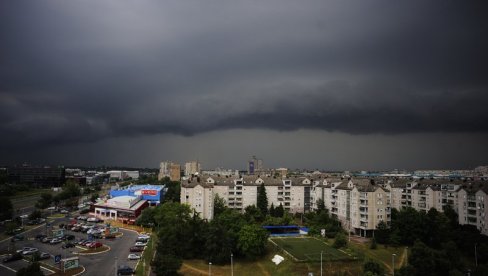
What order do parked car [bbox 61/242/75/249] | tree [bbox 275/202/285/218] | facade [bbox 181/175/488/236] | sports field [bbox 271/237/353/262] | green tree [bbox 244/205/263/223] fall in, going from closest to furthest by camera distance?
sports field [bbox 271/237/353/262], parked car [bbox 61/242/75/249], facade [bbox 181/175/488/236], green tree [bbox 244/205/263/223], tree [bbox 275/202/285/218]

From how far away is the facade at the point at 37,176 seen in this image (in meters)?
152

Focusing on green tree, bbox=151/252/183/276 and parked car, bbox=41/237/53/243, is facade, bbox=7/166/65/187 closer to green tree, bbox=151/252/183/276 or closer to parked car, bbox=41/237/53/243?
parked car, bbox=41/237/53/243

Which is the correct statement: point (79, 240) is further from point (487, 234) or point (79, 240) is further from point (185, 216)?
point (487, 234)

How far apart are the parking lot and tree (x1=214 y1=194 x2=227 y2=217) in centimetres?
1638

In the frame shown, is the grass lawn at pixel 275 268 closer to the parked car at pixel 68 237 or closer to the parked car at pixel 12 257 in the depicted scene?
the parked car at pixel 12 257

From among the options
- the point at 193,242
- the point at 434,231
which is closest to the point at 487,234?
the point at 434,231

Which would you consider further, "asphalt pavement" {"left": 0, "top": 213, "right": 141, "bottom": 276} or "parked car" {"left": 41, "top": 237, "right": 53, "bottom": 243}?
"parked car" {"left": 41, "top": 237, "right": 53, "bottom": 243}

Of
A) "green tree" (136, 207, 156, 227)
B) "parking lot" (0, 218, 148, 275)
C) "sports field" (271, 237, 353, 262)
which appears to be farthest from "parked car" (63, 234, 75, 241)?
"sports field" (271, 237, 353, 262)

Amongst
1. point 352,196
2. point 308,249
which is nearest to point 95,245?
point 308,249

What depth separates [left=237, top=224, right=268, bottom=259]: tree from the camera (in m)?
45.4

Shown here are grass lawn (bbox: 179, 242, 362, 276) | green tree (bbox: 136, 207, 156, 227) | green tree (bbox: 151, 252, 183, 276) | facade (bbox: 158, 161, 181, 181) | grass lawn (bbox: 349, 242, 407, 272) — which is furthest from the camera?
facade (bbox: 158, 161, 181, 181)

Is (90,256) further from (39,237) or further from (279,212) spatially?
(279,212)


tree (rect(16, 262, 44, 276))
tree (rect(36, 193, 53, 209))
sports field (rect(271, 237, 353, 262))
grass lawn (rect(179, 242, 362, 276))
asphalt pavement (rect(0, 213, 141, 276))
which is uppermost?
tree (rect(16, 262, 44, 276))

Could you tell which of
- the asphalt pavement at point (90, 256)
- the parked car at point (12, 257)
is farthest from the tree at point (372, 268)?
the parked car at point (12, 257)
